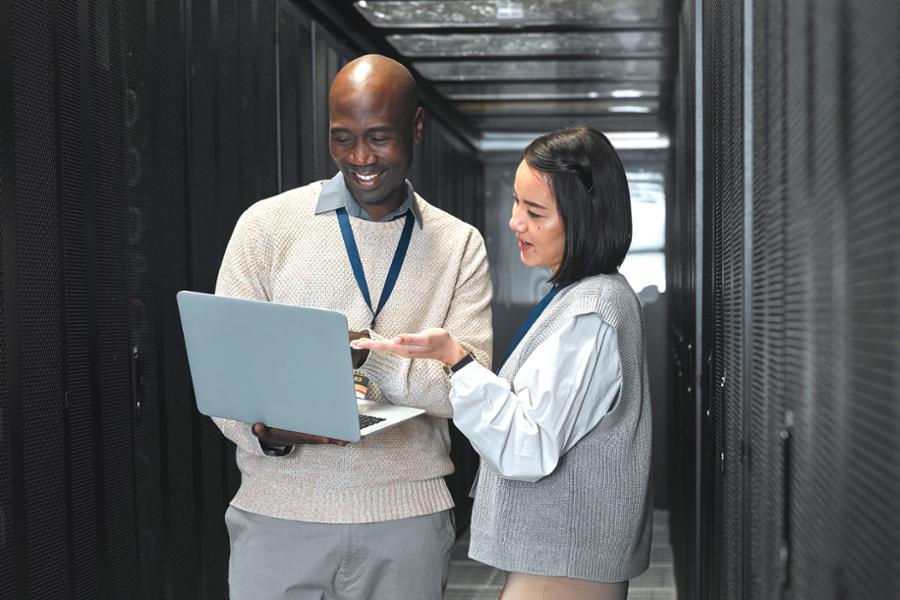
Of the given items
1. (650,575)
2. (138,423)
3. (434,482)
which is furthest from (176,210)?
(650,575)

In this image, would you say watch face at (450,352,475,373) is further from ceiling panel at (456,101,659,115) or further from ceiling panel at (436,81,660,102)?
ceiling panel at (456,101,659,115)

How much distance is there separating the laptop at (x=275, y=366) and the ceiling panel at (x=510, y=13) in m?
3.10

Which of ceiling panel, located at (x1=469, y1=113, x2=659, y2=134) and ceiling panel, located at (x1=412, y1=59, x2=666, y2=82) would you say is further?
ceiling panel, located at (x1=469, y1=113, x2=659, y2=134)

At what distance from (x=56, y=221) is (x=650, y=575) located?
14.6 ft

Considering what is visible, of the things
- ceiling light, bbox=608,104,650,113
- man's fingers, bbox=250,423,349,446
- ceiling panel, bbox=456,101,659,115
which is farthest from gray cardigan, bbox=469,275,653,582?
ceiling light, bbox=608,104,650,113

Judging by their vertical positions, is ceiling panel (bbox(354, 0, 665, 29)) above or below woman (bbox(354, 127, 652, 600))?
above

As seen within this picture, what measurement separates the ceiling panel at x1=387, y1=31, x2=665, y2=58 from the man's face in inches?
125

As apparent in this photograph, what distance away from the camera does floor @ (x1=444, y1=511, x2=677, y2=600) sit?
5.32 metres

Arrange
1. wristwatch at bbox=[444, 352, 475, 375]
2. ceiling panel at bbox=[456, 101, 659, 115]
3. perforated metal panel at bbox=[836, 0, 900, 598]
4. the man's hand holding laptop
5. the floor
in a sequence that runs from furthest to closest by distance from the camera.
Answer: ceiling panel at bbox=[456, 101, 659, 115]
the floor
the man's hand holding laptop
wristwatch at bbox=[444, 352, 475, 375]
perforated metal panel at bbox=[836, 0, 900, 598]

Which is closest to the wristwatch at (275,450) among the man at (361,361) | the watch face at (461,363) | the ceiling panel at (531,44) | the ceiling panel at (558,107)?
the man at (361,361)

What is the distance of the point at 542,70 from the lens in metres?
6.29

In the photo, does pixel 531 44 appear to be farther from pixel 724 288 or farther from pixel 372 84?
pixel 724 288

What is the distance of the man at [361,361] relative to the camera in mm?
2113

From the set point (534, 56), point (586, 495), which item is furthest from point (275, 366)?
point (534, 56)
